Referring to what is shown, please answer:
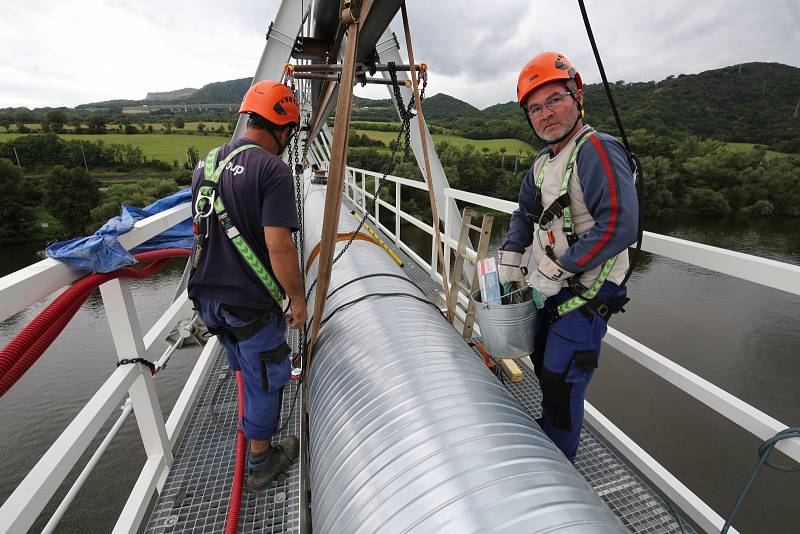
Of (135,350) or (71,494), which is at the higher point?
(135,350)

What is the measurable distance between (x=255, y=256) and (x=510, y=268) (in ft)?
4.50

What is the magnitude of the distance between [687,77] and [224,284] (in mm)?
76894

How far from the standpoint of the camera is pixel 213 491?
2.10 metres

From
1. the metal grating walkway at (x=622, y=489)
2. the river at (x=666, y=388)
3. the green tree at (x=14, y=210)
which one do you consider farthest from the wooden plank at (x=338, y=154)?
the green tree at (x=14, y=210)

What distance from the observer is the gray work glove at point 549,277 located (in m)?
1.69

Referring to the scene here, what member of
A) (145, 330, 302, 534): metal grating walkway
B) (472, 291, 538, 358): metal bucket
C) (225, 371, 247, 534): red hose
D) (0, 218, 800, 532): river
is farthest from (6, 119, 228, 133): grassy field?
(472, 291, 538, 358): metal bucket

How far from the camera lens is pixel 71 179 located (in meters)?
34.9

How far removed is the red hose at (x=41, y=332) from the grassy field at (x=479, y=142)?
185ft

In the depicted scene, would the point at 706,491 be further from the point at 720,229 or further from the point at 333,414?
the point at 720,229

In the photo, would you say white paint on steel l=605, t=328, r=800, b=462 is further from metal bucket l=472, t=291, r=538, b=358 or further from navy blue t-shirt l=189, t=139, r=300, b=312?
navy blue t-shirt l=189, t=139, r=300, b=312

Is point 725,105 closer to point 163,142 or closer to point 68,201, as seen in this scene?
point 68,201

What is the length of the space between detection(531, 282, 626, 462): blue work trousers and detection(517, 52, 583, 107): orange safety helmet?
974 millimetres

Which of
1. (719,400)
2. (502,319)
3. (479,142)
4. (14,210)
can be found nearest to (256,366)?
(502,319)

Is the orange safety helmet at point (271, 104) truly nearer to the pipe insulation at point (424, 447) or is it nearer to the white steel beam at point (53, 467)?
the pipe insulation at point (424, 447)
